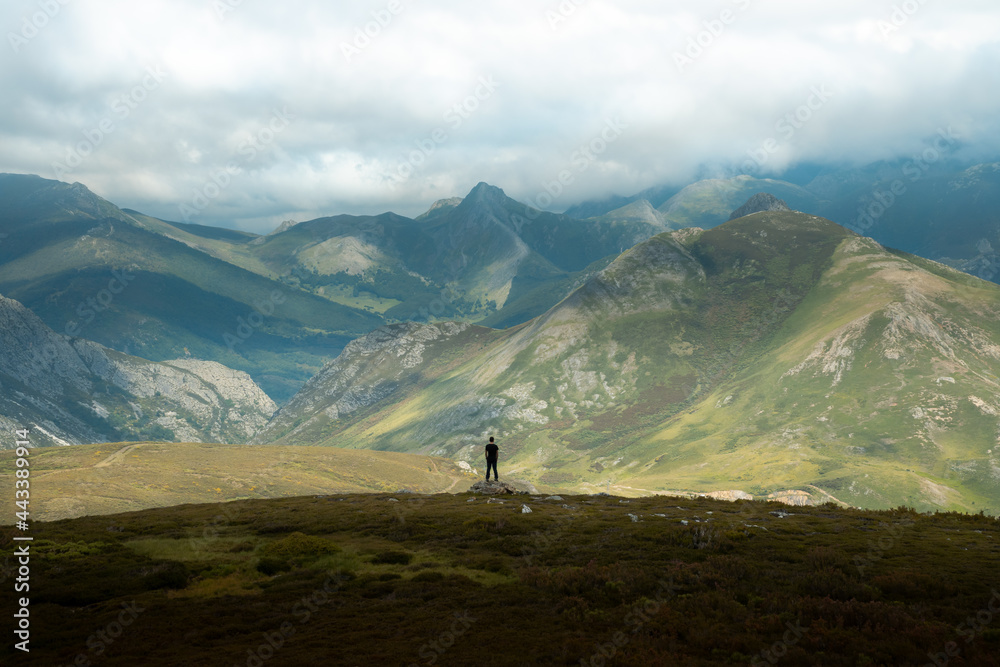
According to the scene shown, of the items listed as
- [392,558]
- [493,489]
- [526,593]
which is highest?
[526,593]

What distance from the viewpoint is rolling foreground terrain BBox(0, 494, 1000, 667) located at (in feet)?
66.7

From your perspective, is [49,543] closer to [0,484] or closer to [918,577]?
[918,577]

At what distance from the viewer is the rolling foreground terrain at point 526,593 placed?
20344mm

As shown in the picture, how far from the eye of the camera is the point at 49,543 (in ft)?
120

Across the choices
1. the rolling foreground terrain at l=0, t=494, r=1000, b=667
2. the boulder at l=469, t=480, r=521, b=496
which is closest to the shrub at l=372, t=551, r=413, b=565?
the rolling foreground terrain at l=0, t=494, r=1000, b=667

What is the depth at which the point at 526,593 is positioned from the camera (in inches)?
1061

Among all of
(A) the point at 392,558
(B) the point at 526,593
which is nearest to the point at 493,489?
(A) the point at 392,558

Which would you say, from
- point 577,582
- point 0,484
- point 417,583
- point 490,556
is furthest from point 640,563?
point 0,484

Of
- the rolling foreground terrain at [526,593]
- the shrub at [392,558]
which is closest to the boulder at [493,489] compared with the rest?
the rolling foreground terrain at [526,593]

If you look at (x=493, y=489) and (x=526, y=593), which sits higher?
(x=526, y=593)

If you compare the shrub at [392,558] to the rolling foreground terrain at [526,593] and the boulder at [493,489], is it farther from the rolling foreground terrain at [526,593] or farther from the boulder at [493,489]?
the boulder at [493,489]

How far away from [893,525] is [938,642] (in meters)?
24.1

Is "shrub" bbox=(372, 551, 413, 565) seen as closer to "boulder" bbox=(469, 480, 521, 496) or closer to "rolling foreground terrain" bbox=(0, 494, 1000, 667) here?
"rolling foreground terrain" bbox=(0, 494, 1000, 667)

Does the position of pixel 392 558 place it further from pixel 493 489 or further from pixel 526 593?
pixel 493 489
